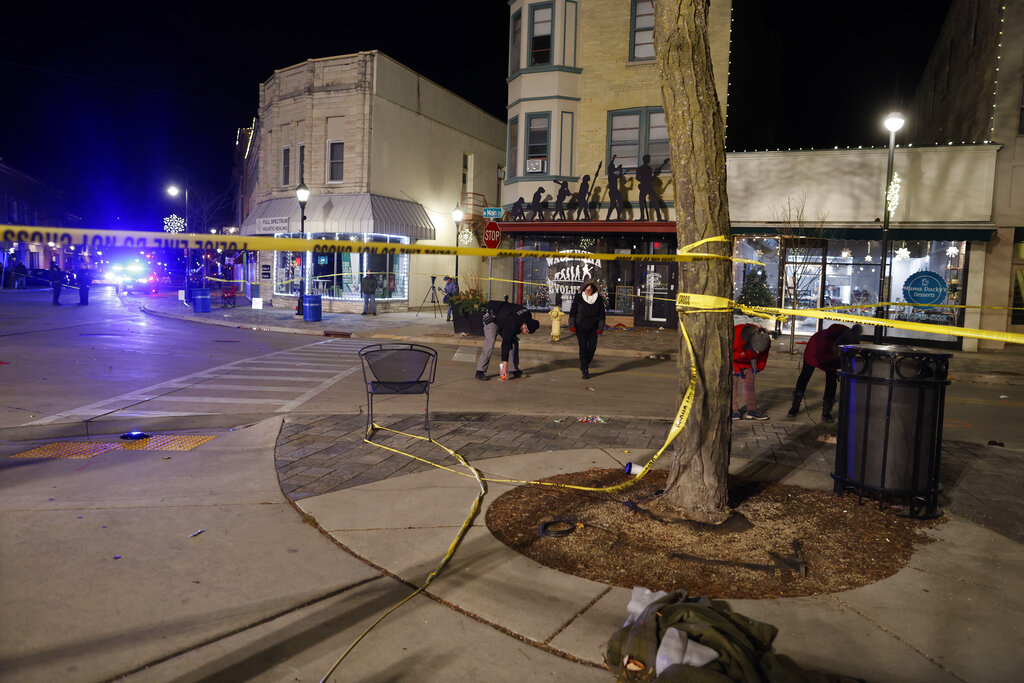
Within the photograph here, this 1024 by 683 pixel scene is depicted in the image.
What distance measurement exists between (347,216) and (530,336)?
37.9 feet

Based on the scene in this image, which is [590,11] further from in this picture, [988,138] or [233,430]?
[233,430]

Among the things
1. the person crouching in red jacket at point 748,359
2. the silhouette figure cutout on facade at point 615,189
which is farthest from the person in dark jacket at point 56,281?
the person crouching in red jacket at point 748,359

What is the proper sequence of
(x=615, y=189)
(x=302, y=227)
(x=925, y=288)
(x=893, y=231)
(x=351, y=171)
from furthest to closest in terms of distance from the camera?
(x=351, y=171) < (x=302, y=227) < (x=615, y=189) < (x=925, y=288) < (x=893, y=231)

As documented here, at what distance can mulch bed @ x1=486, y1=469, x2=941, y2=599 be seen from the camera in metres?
4.10

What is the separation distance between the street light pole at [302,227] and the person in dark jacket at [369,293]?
94.4 inches

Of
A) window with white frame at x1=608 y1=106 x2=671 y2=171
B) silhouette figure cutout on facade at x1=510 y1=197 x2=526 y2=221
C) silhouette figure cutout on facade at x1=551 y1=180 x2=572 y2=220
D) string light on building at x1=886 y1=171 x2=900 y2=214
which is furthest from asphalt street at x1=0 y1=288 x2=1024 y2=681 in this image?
window with white frame at x1=608 y1=106 x2=671 y2=171

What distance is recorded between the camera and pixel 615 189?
74.3 feet

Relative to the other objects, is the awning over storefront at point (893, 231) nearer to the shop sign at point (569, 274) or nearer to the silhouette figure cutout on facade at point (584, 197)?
the silhouette figure cutout on facade at point (584, 197)

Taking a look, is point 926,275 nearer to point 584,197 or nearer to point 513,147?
point 584,197

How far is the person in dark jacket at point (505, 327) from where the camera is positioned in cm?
1135

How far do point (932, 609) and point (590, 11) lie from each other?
2363 centimetres

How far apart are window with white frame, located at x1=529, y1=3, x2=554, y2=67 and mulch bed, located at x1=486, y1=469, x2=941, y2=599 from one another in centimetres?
2162

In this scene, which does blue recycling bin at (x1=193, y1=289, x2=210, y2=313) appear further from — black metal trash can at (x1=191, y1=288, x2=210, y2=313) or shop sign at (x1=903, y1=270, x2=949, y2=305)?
shop sign at (x1=903, y1=270, x2=949, y2=305)

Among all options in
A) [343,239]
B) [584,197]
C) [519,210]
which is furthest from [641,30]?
[343,239]
